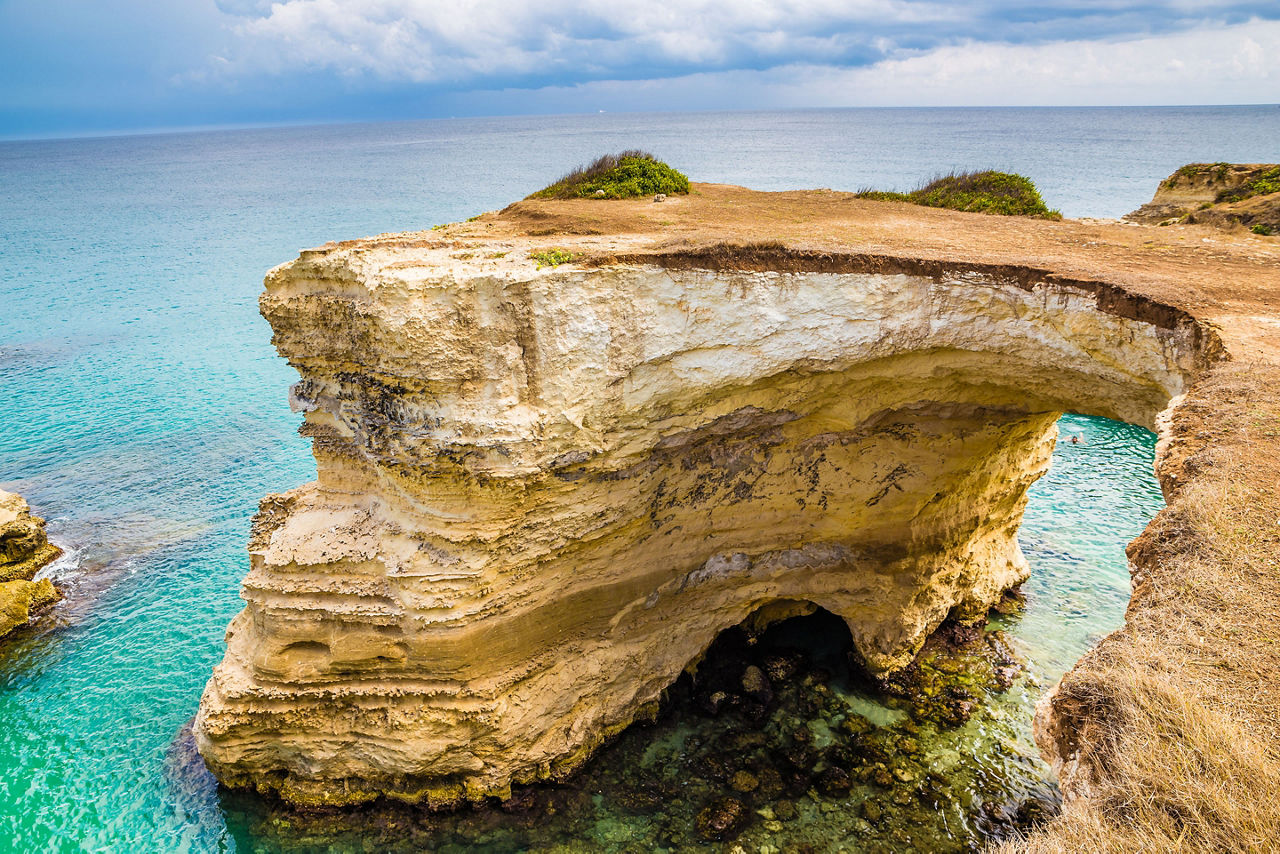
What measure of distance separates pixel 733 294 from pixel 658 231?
3.09 meters

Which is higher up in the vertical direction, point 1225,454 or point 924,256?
point 924,256

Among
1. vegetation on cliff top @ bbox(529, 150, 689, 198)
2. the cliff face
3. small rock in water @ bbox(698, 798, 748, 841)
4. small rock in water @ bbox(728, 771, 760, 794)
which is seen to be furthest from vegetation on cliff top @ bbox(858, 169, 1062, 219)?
small rock in water @ bbox(698, 798, 748, 841)

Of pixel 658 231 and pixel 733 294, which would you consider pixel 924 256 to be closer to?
pixel 733 294

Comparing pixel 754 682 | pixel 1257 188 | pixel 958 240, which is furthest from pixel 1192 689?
pixel 1257 188

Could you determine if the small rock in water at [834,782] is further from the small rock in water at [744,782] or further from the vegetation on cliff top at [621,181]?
the vegetation on cliff top at [621,181]

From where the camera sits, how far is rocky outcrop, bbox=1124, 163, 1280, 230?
19.5 meters

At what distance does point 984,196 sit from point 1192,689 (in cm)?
1497

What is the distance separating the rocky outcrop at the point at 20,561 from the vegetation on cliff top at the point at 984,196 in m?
21.3

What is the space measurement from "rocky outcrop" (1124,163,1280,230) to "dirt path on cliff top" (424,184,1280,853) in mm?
10180

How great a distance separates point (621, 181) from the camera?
61.3ft

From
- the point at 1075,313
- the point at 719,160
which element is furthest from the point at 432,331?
the point at 719,160

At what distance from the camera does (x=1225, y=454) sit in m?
6.75


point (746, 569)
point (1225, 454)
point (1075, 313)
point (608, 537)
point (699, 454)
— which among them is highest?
point (1075, 313)

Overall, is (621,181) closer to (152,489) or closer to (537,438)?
(537,438)
